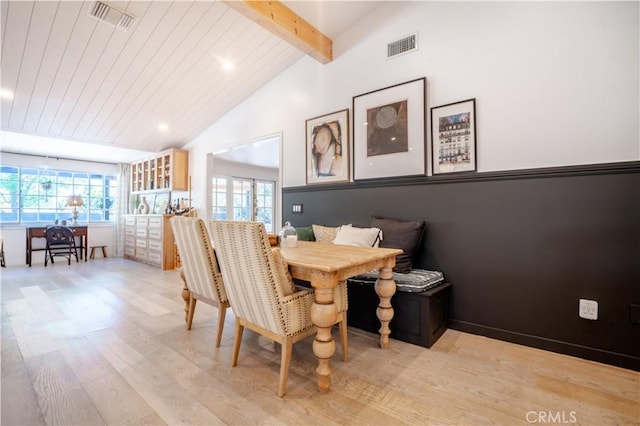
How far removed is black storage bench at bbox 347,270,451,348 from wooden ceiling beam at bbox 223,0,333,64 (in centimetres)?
251

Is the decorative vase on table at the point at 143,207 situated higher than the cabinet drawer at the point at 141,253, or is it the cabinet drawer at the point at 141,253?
the decorative vase on table at the point at 143,207

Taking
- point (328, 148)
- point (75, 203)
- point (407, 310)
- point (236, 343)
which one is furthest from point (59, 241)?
point (407, 310)

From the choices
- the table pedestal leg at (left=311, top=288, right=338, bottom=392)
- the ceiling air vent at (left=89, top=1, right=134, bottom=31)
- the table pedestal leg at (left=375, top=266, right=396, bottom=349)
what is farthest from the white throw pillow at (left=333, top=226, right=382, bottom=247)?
the ceiling air vent at (left=89, top=1, right=134, bottom=31)

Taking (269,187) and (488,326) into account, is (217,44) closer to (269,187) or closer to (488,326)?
(488,326)

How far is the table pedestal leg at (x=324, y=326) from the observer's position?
1.58m

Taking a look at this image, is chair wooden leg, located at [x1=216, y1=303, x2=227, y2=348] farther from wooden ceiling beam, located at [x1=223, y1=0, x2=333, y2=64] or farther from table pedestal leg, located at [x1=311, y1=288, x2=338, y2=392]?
wooden ceiling beam, located at [x1=223, y1=0, x2=333, y2=64]

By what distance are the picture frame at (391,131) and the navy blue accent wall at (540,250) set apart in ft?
0.73

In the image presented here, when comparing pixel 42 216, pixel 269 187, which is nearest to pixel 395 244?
pixel 269 187

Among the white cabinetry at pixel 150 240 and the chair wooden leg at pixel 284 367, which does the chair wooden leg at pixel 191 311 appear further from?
the white cabinetry at pixel 150 240

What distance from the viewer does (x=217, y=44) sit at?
3.31 m

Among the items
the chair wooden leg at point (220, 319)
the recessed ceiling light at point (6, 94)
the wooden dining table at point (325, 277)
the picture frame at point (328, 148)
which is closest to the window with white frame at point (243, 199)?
the recessed ceiling light at point (6, 94)

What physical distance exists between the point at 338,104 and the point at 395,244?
1799 millimetres

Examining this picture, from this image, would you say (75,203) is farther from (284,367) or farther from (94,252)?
(284,367)

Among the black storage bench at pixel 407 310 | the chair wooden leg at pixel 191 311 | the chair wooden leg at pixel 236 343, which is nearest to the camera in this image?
the chair wooden leg at pixel 236 343
